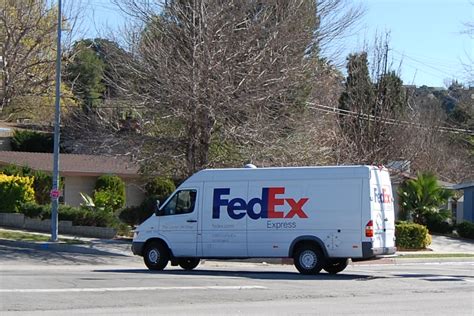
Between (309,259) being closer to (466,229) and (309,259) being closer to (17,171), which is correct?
(17,171)

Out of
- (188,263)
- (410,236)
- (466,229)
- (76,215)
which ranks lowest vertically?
(188,263)

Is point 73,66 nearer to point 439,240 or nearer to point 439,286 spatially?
point 439,240

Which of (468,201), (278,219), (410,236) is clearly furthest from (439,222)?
(278,219)

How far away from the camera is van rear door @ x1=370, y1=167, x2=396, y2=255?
20094mm

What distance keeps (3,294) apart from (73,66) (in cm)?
2975

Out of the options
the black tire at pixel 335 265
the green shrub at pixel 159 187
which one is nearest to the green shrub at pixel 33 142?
the green shrub at pixel 159 187

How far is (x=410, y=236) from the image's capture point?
35.0m

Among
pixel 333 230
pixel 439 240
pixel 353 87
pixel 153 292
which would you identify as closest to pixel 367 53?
pixel 353 87

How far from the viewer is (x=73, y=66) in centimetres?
4306

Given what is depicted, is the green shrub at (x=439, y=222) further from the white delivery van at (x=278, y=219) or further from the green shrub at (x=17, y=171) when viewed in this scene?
the white delivery van at (x=278, y=219)

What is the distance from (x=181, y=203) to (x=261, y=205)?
7.38 feet

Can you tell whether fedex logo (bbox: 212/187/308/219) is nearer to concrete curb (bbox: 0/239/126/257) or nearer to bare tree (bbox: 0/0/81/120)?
concrete curb (bbox: 0/239/126/257)

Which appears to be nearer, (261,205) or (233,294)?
(233,294)

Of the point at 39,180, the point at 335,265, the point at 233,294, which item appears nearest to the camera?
the point at 233,294
